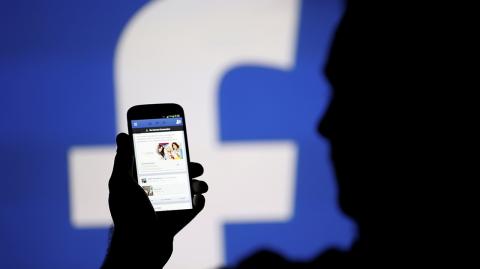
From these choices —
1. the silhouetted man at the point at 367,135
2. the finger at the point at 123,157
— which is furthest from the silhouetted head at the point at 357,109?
the finger at the point at 123,157

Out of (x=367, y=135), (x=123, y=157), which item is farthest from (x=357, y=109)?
(x=123, y=157)

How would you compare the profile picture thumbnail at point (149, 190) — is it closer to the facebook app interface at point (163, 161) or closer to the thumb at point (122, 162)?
the facebook app interface at point (163, 161)

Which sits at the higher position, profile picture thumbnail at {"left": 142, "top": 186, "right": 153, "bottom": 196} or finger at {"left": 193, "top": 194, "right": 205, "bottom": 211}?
profile picture thumbnail at {"left": 142, "top": 186, "right": 153, "bottom": 196}

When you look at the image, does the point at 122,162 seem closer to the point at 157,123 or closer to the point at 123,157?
the point at 123,157

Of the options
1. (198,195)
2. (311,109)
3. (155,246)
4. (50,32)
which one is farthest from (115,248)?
(50,32)

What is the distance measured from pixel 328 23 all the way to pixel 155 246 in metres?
0.72

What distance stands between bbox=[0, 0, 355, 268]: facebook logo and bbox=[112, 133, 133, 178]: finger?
377mm

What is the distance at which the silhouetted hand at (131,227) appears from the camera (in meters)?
0.81

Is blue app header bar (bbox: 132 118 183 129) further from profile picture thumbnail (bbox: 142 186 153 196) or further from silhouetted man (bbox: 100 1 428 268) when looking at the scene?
silhouetted man (bbox: 100 1 428 268)

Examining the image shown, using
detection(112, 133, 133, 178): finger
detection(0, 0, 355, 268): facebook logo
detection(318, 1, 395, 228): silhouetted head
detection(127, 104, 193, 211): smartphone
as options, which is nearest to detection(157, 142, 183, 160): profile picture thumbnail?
detection(127, 104, 193, 211): smartphone

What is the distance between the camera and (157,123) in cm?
101

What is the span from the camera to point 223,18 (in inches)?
49.9

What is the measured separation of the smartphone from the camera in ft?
3.26

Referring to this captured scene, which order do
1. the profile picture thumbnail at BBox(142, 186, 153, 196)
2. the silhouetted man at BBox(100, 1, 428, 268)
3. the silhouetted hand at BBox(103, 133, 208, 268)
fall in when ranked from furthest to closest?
1. the silhouetted man at BBox(100, 1, 428, 268)
2. the profile picture thumbnail at BBox(142, 186, 153, 196)
3. the silhouetted hand at BBox(103, 133, 208, 268)
